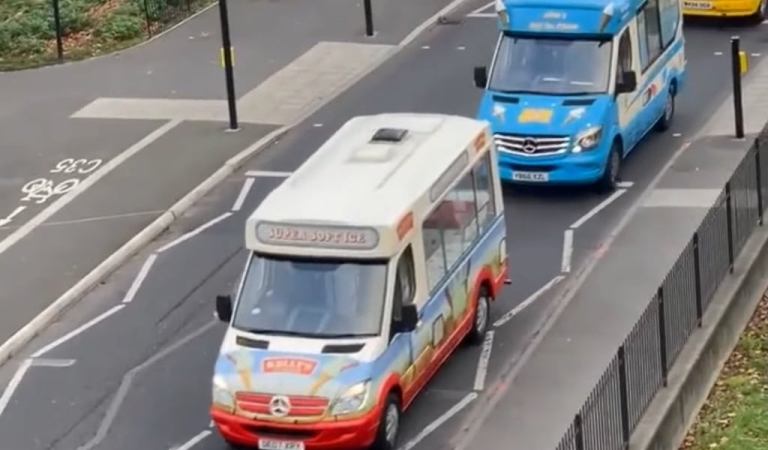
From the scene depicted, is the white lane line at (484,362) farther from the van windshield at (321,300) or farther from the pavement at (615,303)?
the van windshield at (321,300)

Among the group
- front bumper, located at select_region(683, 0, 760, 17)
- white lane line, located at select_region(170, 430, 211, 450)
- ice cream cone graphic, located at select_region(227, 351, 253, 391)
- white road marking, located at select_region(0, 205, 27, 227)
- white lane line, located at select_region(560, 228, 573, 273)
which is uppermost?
front bumper, located at select_region(683, 0, 760, 17)

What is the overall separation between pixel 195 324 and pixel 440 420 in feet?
13.4

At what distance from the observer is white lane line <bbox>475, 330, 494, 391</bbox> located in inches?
768

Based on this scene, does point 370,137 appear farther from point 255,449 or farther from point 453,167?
point 255,449

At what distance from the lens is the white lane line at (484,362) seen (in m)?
19.5

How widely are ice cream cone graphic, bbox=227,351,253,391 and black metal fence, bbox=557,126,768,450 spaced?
3001 mm

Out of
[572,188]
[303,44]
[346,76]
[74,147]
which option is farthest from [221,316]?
[303,44]

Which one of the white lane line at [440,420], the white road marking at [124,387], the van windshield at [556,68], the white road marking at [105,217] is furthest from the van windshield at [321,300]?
the van windshield at [556,68]

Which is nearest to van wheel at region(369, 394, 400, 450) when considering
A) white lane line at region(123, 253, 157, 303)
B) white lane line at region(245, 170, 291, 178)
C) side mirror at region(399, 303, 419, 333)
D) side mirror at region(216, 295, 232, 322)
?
side mirror at region(399, 303, 419, 333)

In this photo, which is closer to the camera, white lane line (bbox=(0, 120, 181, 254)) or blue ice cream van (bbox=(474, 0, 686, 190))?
blue ice cream van (bbox=(474, 0, 686, 190))

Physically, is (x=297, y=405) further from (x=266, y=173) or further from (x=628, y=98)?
(x=266, y=173)

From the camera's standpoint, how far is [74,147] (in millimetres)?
28562

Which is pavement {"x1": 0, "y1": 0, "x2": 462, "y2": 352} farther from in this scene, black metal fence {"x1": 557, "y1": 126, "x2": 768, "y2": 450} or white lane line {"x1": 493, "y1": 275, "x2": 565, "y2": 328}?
black metal fence {"x1": 557, "y1": 126, "x2": 768, "y2": 450}

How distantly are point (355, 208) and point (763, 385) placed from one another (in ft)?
14.8
